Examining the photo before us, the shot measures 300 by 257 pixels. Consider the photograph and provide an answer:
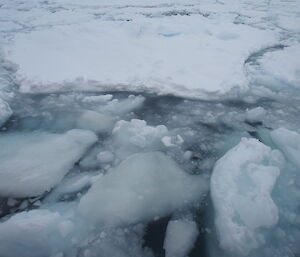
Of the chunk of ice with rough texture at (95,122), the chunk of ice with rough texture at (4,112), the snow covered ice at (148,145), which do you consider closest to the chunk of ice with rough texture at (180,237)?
the snow covered ice at (148,145)

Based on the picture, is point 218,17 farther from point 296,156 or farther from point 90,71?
point 296,156

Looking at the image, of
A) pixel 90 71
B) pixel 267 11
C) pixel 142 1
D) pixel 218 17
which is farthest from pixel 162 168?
pixel 142 1

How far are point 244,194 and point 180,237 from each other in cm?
34

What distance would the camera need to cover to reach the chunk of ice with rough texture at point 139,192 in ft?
3.58

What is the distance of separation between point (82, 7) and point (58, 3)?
2.56ft

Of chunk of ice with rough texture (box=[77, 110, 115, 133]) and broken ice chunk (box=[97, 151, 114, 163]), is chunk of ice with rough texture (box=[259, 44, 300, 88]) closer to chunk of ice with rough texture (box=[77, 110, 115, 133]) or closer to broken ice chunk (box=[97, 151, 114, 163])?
chunk of ice with rough texture (box=[77, 110, 115, 133])

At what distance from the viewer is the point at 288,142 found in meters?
1.41

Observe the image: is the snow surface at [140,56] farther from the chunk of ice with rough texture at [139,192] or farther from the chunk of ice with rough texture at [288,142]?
the chunk of ice with rough texture at [139,192]

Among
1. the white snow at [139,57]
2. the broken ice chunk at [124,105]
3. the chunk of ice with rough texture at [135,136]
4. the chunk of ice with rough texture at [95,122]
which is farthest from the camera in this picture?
the white snow at [139,57]

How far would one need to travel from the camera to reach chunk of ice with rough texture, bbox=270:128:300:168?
133 cm

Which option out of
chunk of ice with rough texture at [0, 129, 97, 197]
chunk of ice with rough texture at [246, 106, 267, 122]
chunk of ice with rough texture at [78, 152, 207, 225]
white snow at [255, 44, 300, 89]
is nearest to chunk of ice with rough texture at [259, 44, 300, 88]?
white snow at [255, 44, 300, 89]

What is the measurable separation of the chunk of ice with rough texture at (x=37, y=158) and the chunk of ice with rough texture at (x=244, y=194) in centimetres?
76

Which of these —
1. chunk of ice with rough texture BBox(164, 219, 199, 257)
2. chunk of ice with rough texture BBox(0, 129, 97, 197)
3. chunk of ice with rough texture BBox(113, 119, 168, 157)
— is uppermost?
chunk of ice with rough texture BBox(0, 129, 97, 197)

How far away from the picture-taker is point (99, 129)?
1.59 metres
